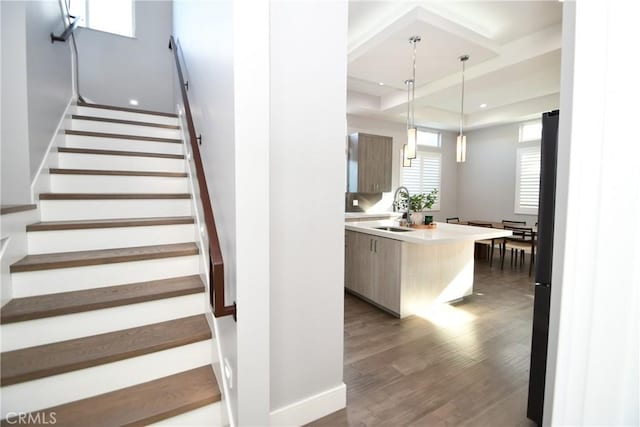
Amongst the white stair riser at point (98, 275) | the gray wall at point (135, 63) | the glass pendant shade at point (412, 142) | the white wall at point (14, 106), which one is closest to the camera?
the white stair riser at point (98, 275)

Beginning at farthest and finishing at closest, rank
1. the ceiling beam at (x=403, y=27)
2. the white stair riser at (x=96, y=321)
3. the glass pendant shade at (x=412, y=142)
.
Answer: the glass pendant shade at (x=412, y=142), the ceiling beam at (x=403, y=27), the white stair riser at (x=96, y=321)

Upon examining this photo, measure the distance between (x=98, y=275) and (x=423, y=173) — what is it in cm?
713

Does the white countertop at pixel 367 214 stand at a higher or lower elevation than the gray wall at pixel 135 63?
lower

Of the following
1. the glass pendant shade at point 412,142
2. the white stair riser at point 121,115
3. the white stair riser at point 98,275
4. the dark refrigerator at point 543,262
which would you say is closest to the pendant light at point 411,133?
the glass pendant shade at point 412,142

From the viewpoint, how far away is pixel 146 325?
1.85m

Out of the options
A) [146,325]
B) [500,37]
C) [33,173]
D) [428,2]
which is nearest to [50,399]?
[146,325]

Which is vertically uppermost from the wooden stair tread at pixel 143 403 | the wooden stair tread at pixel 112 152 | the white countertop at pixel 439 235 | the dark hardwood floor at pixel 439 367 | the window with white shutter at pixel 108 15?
the window with white shutter at pixel 108 15

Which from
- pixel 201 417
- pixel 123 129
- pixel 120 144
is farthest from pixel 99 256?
pixel 123 129

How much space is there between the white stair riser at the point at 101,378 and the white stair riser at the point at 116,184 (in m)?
1.65

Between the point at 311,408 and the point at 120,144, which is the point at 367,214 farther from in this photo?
the point at 311,408

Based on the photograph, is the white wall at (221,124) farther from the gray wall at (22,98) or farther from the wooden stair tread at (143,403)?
the gray wall at (22,98)

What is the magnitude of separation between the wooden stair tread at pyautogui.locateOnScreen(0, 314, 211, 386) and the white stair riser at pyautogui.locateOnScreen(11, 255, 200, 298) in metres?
0.36

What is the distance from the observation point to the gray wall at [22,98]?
6.48ft

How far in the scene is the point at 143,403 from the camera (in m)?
1.50
